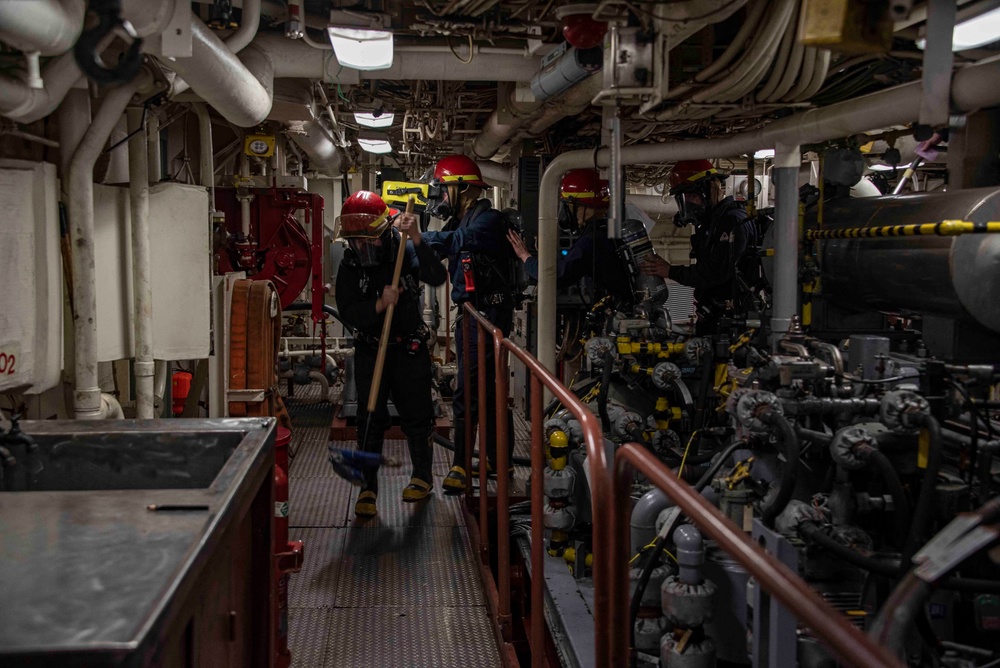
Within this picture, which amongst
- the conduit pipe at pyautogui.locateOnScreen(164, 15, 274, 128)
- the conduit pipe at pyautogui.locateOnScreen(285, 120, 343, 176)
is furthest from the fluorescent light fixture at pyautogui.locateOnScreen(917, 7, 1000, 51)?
the conduit pipe at pyautogui.locateOnScreen(285, 120, 343, 176)

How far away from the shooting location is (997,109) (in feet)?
13.0

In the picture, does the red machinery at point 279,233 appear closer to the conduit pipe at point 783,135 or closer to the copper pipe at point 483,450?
the conduit pipe at point 783,135

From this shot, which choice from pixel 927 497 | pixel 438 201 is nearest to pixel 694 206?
pixel 438 201

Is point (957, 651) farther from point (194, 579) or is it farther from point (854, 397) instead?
point (194, 579)

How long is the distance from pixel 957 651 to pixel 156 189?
400 cm

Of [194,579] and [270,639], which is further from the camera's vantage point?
[270,639]

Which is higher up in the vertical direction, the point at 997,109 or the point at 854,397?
the point at 997,109

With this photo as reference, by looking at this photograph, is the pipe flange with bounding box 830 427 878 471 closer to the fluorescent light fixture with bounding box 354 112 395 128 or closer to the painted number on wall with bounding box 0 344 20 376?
the painted number on wall with bounding box 0 344 20 376

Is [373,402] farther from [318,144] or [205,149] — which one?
[318,144]

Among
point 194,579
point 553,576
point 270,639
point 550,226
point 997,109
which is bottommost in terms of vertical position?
point 553,576

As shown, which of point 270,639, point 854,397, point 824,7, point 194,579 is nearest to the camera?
point 194,579

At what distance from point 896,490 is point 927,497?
0.40 feet

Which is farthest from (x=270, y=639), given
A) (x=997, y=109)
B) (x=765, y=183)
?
(x=765, y=183)

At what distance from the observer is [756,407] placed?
323 cm
